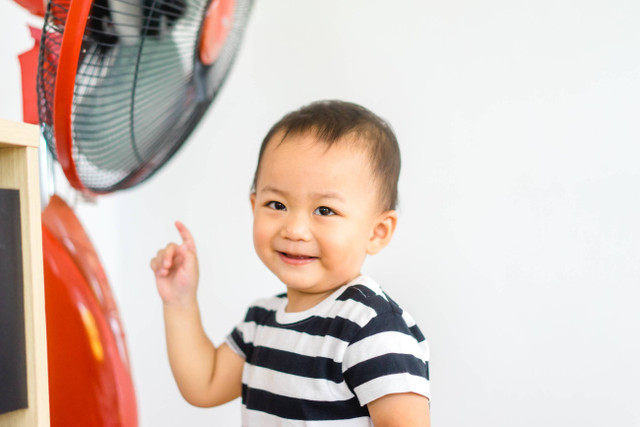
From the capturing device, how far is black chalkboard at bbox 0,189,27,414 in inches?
25.6

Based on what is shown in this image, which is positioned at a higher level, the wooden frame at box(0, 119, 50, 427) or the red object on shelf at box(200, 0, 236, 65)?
the red object on shelf at box(200, 0, 236, 65)

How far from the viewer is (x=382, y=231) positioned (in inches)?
35.8

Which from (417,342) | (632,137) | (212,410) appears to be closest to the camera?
(417,342)

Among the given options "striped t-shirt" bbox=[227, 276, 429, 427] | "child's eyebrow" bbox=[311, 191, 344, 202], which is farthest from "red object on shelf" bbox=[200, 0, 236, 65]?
"striped t-shirt" bbox=[227, 276, 429, 427]

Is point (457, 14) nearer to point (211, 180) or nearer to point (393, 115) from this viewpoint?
point (393, 115)

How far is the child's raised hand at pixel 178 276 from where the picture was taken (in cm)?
99

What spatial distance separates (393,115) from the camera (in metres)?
1.35

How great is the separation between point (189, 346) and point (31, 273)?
36 centimetres

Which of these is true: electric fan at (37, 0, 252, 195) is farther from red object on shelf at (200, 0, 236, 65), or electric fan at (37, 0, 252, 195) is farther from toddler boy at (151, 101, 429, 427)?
toddler boy at (151, 101, 429, 427)

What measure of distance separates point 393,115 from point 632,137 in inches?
18.7

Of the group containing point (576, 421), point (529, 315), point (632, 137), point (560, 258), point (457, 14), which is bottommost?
point (576, 421)

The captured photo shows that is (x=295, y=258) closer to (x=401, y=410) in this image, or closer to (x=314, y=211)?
(x=314, y=211)

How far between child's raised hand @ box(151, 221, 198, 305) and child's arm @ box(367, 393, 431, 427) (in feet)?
1.28

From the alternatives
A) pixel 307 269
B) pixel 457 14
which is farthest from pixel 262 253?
pixel 457 14
